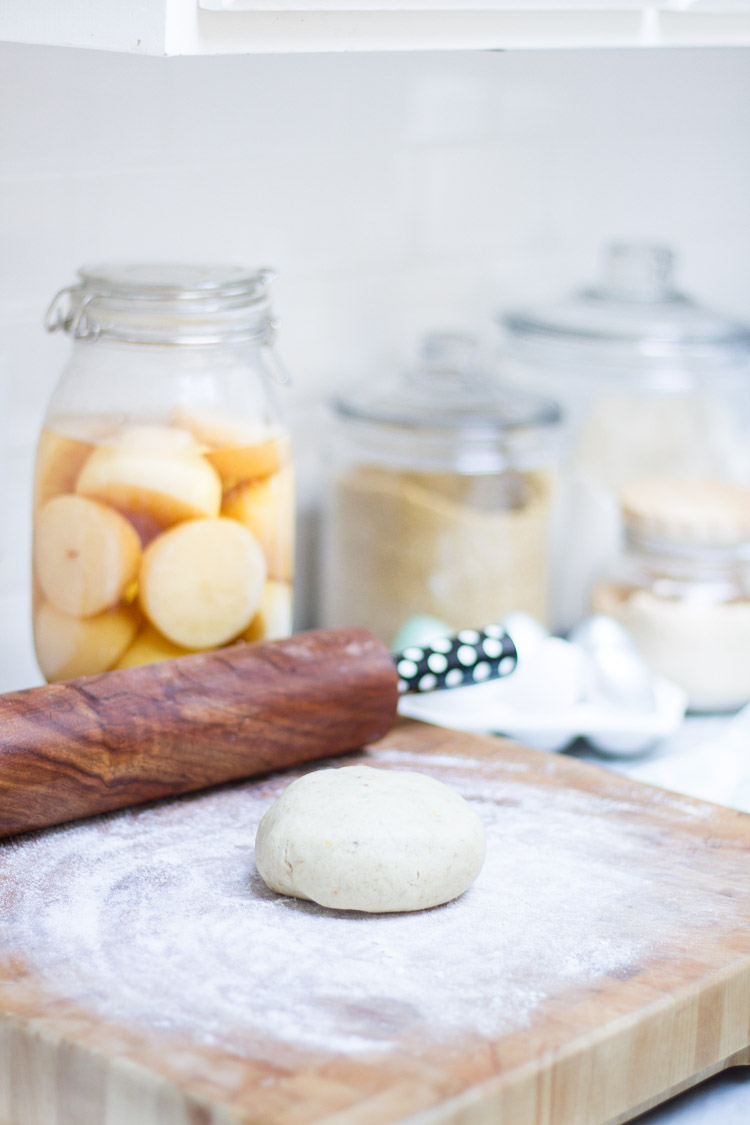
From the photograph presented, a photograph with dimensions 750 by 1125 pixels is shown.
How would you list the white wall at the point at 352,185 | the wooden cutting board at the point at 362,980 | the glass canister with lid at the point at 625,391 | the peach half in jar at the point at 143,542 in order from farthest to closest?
the glass canister with lid at the point at 625,391 → the white wall at the point at 352,185 → the peach half in jar at the point at 143,542 → the wooden cutting board at the point at 362,980

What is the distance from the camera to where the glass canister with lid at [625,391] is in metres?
1.16

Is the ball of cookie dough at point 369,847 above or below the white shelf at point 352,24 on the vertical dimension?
below

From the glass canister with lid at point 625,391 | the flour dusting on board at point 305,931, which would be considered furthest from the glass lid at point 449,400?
the flour dusting on board at point 305,931

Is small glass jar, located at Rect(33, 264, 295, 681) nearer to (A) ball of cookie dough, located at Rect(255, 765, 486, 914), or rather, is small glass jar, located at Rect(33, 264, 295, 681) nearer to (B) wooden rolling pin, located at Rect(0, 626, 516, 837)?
(B) wooden rolling pin, located at Rect(0, 626, 516, 837)

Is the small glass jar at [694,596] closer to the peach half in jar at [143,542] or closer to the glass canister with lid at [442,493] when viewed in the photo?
the glass canister with lid at [442,493]

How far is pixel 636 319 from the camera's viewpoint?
1.16 m

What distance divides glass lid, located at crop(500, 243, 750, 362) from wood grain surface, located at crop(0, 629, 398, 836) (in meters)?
0.43

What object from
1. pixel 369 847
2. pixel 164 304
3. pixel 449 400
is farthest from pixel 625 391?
pixel 369 847

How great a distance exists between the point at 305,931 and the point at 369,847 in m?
0.05

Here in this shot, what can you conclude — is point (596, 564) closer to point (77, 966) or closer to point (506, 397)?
point (506, 397)

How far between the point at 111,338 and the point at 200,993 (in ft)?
1.36

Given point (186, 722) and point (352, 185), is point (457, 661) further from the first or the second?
point (352, 185)

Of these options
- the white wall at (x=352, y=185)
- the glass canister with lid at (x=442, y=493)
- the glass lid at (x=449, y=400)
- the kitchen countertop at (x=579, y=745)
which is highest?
the white wall at (x=352, y=185)

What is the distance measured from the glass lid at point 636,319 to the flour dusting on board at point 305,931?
503 millimetres
